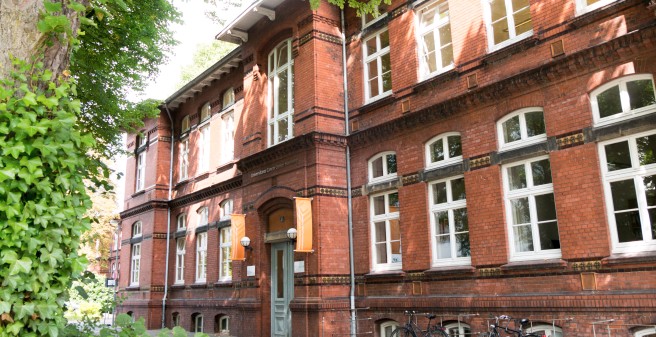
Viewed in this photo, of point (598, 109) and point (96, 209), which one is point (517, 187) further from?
point (96, 209)

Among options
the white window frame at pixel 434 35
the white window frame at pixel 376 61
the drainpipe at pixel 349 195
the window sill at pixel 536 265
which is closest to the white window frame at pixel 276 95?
the drainpipe at pixel 349 195

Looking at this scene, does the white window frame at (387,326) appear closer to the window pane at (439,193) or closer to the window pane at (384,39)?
the window pane at (439,193)

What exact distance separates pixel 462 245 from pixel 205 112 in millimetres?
13232

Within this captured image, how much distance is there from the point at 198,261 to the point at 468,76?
41.9 feet

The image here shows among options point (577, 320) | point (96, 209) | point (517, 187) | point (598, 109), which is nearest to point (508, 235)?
point (517, 187)

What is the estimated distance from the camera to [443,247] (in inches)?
442

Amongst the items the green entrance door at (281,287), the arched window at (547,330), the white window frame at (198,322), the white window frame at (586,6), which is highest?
the white window frame at (586,6)

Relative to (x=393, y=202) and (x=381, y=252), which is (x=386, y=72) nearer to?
(x=393, y=202)

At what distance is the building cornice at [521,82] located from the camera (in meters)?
8.52

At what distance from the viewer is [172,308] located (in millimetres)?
20719

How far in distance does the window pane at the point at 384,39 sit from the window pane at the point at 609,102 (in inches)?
222

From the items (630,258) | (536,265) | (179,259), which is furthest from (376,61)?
(179,259)

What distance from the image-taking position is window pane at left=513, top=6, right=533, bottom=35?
10.4 metres

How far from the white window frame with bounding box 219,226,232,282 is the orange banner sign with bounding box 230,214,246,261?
2648mm
